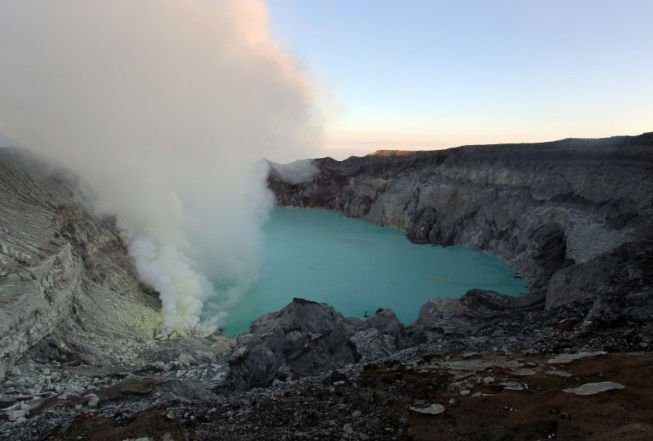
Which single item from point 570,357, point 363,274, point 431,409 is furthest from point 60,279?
point 363,274

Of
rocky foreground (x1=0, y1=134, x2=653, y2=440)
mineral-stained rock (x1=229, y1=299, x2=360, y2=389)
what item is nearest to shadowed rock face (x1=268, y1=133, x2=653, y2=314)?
rocky foreground (x1=0, y1=134, x2=653, y2=440)

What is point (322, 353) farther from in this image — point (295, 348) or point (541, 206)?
point (541, 206)

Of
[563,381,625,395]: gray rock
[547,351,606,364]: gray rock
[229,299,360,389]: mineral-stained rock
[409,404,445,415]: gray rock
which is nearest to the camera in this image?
[563,381,625,395]: gray rock

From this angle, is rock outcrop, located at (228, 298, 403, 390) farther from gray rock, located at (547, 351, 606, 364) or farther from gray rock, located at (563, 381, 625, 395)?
gray rock, located at (563, 381, 625, 395)

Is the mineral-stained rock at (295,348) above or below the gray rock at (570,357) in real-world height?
below

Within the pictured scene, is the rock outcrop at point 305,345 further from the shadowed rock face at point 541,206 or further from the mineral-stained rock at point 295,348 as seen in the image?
the shadowed rock face at point 541,206

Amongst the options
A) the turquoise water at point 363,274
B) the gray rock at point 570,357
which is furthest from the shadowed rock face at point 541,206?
the gray rock at point 570,357
